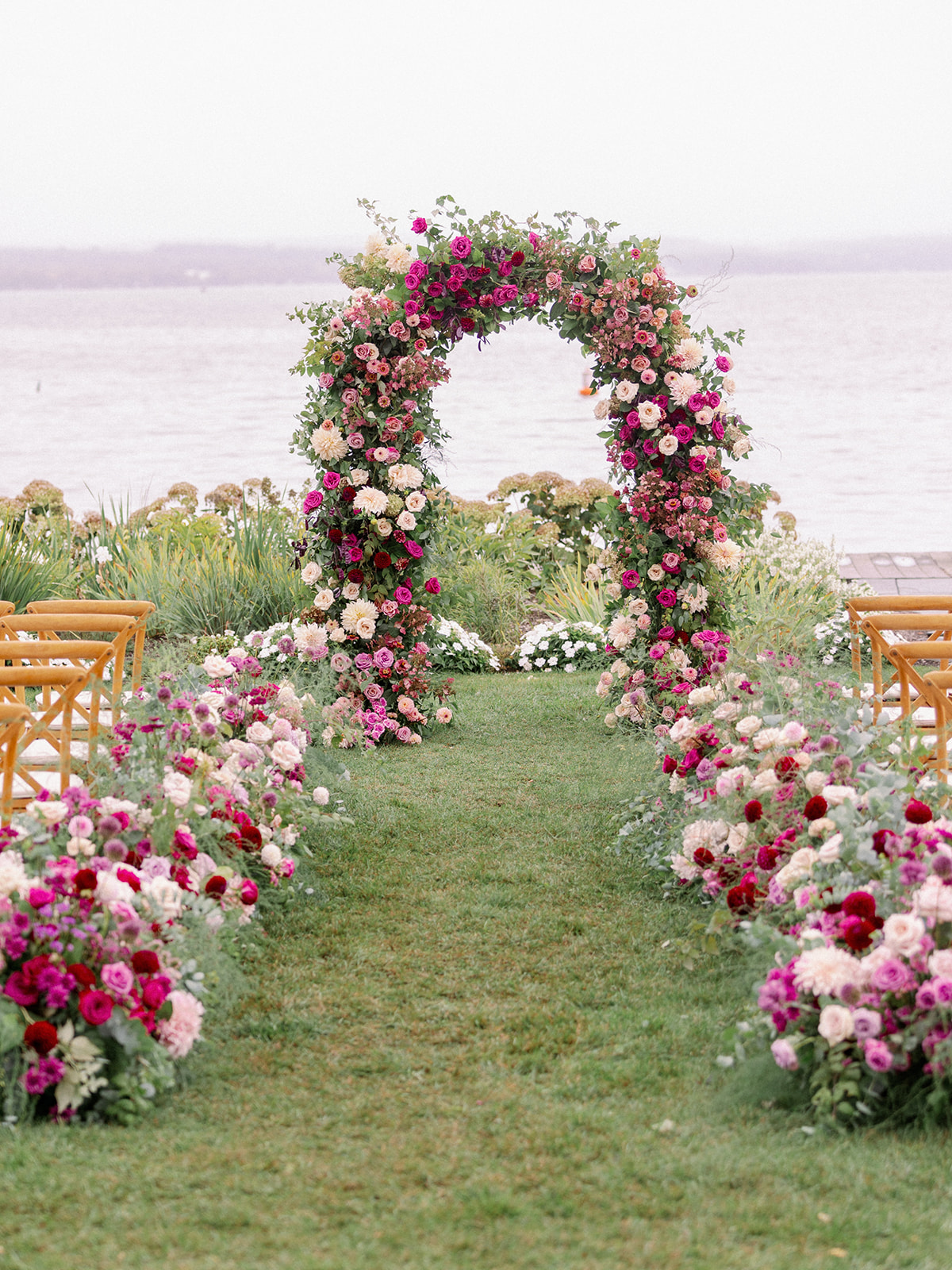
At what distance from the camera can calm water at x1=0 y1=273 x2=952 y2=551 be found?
21.3 metres

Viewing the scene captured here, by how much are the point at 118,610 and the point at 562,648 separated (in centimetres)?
374

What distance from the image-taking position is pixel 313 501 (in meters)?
5.88

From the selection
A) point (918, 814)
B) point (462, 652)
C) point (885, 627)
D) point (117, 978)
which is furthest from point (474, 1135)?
point (462, 652)

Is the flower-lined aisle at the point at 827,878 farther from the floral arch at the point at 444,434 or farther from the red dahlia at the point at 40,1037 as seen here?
the floral arch at the point at 444,434

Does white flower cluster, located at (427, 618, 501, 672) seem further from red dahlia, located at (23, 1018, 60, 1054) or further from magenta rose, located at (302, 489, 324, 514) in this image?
red dahlia, located at (23, 1018, 60, 1054)

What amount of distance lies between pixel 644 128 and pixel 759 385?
1437 cm

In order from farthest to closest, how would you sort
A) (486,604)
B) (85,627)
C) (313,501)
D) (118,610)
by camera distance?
1. (486,604)
2. (313,501)
3. (118,610)
4. (85,627)

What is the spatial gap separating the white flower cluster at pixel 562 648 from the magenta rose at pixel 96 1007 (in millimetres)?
5426

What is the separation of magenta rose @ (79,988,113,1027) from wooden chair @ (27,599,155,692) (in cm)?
215

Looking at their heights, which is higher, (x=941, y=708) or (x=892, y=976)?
(x=941, y=708)

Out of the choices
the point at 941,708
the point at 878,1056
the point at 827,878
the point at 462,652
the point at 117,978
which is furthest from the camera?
the point at 462,652

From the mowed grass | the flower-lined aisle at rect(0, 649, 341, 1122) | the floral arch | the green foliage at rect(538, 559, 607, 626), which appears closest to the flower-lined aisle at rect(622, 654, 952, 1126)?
the mowed grass

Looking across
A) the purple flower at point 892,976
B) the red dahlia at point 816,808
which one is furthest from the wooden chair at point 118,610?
the purple flower at point 892,976

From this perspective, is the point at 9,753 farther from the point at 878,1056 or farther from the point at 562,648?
the point at 562,648
